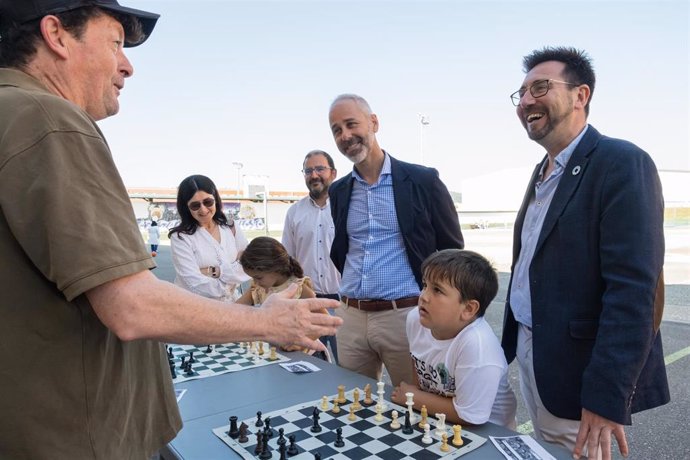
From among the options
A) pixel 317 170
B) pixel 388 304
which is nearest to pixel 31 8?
pixel 388 304

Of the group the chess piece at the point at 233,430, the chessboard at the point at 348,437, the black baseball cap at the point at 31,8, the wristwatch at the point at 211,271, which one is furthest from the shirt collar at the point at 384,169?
the black baseball cap at the point at 31,8

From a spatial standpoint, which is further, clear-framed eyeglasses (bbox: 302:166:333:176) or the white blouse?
clear-framed eyeglasses (bbox: 302:166:333:176)

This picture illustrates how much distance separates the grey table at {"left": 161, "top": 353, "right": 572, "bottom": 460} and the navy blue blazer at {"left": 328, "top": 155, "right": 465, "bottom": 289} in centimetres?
89

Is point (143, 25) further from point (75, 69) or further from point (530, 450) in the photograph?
point (530, 450)

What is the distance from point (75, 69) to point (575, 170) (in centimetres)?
188

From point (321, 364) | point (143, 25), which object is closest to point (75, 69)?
point (143, 25)

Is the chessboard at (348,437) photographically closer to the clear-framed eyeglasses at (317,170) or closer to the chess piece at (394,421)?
the chess piece at (394,421)

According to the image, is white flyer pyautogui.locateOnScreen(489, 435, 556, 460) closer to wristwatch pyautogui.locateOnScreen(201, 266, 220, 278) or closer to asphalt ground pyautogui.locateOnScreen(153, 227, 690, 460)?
asphalt ground pyautogui.locateOnScreen(153, 227, 690, 460)

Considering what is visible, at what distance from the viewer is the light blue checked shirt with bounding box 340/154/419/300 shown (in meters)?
2.87

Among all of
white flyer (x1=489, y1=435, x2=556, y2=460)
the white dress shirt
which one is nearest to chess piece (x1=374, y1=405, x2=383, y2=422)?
white flyer (x1=489, y1=435, x2=556, y2=460)

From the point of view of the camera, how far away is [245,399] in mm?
2125

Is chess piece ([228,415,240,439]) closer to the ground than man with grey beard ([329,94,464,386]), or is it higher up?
closer to the ground

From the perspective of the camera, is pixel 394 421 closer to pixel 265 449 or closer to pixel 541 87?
pixel 265 449

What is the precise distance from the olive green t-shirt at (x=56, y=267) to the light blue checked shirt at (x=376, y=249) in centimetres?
192
